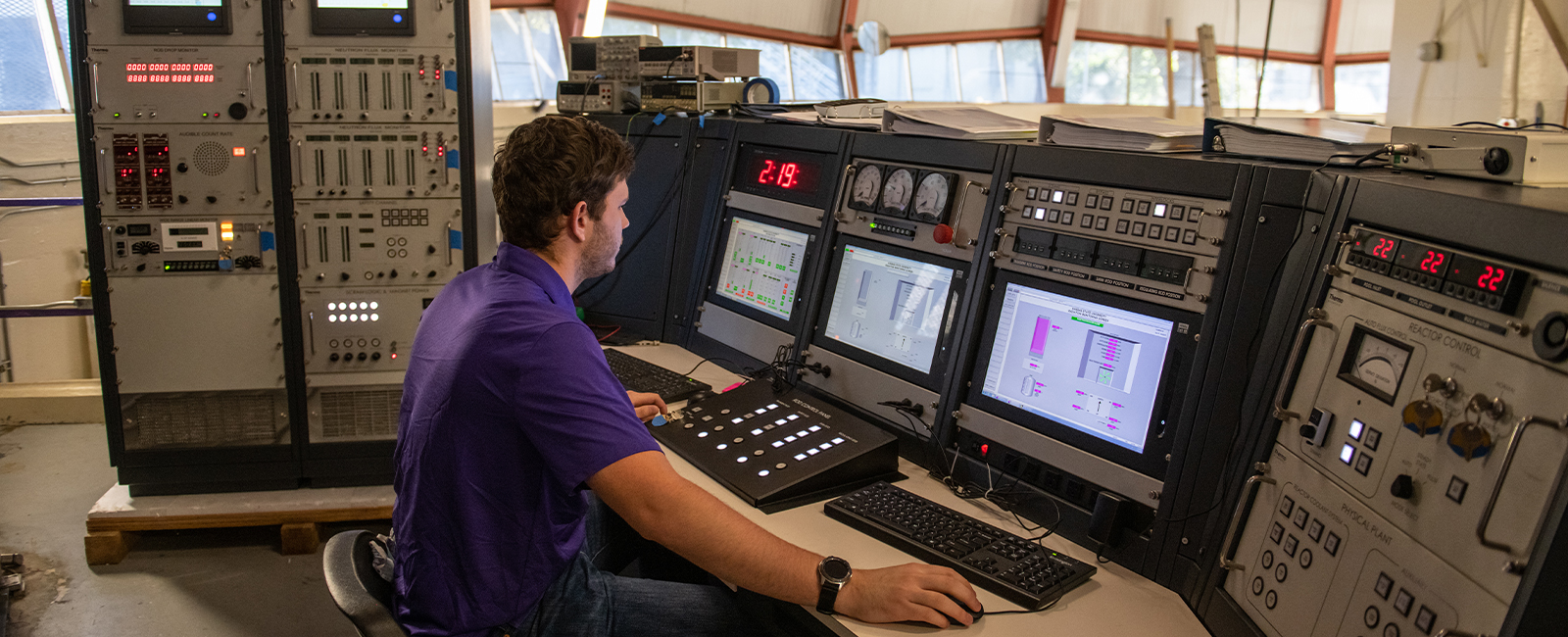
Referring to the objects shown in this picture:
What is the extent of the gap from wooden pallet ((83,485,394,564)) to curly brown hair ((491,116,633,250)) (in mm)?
1940

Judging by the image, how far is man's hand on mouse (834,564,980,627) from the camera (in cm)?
121

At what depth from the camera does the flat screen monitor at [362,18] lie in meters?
2.84

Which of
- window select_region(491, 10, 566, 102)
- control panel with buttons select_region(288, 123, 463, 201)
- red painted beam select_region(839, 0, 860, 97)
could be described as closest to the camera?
control panel with buttons select_region(288, 123, 463, 201)

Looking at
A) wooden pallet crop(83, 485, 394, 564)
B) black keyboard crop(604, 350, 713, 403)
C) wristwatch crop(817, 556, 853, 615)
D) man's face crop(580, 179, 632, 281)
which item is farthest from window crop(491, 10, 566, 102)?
wristwatch crop(817, 556, 853, 615)

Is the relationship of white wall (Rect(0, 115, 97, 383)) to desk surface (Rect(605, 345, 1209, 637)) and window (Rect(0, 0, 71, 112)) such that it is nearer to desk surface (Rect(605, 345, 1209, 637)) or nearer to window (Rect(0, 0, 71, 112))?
window (Rect(0, 0, 71, 112))

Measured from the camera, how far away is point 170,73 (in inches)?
111

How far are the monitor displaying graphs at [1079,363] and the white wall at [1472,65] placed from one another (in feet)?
13.0

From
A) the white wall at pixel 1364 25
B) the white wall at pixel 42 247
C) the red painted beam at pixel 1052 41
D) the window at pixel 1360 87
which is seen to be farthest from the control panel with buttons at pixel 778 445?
the white wall at pixel 1364 25

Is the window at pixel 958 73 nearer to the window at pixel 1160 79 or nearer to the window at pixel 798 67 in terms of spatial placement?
the window at pixel 798 67

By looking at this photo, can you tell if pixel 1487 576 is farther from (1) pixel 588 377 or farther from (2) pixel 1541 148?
(1) pixel 588 377

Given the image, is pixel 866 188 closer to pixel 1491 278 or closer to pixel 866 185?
pixel 866 185

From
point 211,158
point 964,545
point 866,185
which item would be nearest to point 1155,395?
point 964,545

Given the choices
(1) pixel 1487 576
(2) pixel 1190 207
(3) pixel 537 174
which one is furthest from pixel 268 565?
(1) pixel 1487 576

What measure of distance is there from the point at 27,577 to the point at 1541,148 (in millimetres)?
3692
